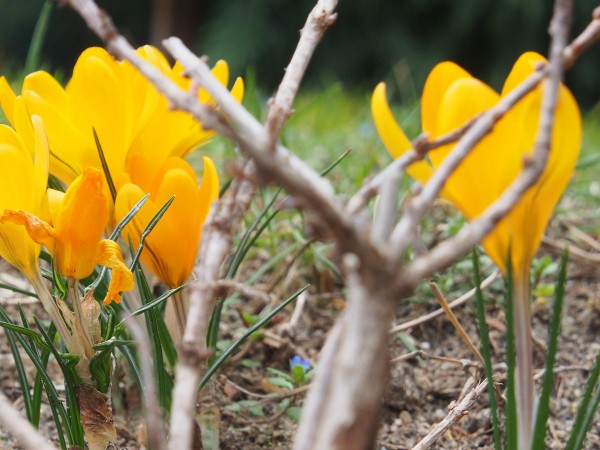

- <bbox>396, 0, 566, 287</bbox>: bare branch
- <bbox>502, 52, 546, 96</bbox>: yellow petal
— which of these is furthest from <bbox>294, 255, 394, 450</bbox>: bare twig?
<bbox>502, 52, 546, 96</bbox>: yellow petal

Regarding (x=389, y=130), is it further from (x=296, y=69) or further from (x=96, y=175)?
(x=96, y=175)

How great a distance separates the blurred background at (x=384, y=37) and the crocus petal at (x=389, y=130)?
15.3 ft

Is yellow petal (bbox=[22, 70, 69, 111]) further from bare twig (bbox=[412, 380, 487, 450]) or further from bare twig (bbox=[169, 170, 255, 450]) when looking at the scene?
bare twig (bbox=[412, 380, 487, 450])

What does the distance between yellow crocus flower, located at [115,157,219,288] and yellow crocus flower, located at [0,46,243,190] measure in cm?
5

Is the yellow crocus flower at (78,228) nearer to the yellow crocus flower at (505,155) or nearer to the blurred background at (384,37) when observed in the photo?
the yellow crocus flower at (505,155)

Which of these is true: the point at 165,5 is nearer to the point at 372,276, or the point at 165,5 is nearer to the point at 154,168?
the point at 154,168

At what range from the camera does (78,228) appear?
0.62m

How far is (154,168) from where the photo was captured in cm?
79

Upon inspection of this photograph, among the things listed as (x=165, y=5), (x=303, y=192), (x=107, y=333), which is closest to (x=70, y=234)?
(x=107, y=333)

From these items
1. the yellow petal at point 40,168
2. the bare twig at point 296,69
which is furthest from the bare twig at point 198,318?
the yellow petal at point 40,168

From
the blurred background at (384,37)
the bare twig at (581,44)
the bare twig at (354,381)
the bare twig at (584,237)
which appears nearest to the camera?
the bare twig at (354,381)

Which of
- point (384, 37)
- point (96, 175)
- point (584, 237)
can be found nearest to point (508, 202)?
point (96, 175)

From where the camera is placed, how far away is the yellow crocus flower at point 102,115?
0.73 metres

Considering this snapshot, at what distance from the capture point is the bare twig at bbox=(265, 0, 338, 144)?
0.55m
